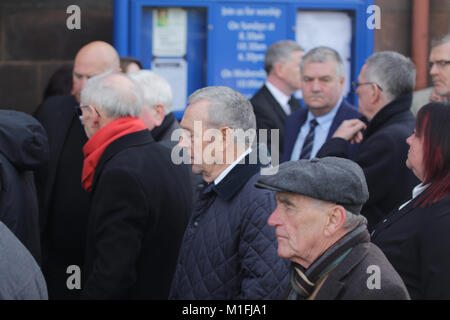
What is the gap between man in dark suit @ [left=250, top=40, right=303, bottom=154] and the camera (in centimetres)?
531

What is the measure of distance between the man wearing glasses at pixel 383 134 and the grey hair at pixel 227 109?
1034 mm

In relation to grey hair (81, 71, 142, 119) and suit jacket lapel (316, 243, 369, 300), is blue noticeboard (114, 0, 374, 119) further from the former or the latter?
suit jacket lapel (316, 243, 369, 300)

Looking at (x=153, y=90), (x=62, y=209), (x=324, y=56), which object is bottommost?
(x=62, y=209)

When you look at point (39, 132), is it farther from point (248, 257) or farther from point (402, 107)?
point (402, 107)

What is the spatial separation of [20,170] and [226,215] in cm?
130

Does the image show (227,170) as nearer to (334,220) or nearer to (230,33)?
(334,220)

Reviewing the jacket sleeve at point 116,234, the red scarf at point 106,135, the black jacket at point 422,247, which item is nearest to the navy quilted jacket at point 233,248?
the jacket sleeve at point 116,234

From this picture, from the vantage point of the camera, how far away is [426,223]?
2.76 metres

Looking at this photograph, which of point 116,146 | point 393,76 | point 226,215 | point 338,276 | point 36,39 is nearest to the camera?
point 338,276

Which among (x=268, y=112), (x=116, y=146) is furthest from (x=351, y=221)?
(x=268, y=112)

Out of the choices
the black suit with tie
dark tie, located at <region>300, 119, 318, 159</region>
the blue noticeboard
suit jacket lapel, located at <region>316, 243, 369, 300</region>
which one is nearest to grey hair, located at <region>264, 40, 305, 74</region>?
the black suit with tie

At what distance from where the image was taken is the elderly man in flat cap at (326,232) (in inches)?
82.8

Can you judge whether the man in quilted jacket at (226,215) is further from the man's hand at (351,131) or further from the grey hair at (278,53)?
the grey hair at (278,53)

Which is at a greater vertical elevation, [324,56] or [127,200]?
[324,56]
